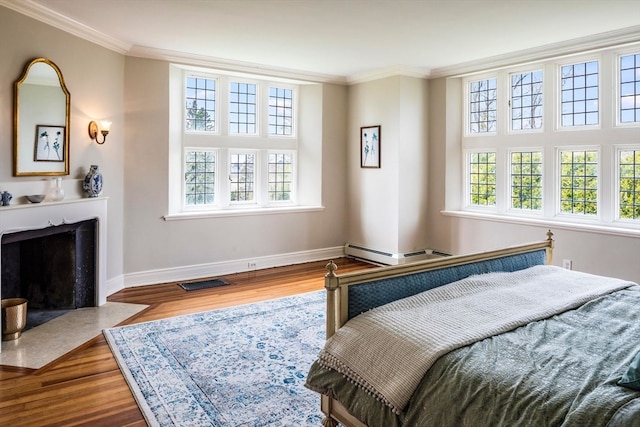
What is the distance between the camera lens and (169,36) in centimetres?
469

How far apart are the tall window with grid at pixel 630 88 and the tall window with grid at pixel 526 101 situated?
→ 0.85 m

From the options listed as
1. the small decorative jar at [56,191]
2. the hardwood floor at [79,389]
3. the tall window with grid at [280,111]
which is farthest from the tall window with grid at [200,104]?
the hardwood floor at [79,389]

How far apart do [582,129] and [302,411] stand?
13.8ft

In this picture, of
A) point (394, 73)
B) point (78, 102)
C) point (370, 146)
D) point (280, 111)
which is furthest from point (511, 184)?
point (78, 102)

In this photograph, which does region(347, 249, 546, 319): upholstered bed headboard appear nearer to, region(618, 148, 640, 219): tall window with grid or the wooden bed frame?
the wooden bed frame

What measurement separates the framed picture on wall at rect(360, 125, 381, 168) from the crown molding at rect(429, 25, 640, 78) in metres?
1.07

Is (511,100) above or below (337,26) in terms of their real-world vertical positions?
below

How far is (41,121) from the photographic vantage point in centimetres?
401

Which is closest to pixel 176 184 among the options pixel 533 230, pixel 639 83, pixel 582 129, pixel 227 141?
pixel 227 141

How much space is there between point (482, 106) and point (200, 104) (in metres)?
3.67

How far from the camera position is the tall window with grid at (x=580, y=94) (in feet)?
15.8

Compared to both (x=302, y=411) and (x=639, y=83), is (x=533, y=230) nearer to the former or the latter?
(x=639, y=83)

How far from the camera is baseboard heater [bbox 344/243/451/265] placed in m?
6.23

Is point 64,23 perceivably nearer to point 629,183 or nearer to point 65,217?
point 65,217
